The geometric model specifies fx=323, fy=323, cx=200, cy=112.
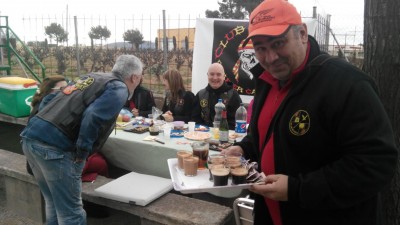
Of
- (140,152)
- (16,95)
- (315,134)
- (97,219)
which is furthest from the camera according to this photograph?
(16,95)

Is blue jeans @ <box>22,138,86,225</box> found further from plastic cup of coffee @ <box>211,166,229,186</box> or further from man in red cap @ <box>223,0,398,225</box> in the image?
man in red cap @ <box>223,0,398,225</box>

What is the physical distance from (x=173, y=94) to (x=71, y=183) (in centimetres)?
235

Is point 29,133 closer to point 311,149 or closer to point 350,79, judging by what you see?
point 311,149

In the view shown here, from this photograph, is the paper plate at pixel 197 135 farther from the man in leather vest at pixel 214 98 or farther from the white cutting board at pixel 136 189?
the man in leather vest at pixel 214 98

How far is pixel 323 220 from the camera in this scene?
125cm

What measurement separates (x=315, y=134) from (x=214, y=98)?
3036 mm

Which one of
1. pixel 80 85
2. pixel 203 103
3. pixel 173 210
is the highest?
pixel 80 85

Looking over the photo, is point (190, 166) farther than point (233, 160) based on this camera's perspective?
Yes

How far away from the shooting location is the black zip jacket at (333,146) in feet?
3.55

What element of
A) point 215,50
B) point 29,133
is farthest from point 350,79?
point 215,50

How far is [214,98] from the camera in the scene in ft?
13.8

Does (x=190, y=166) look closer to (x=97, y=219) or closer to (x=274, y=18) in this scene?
(x=274, y=18)

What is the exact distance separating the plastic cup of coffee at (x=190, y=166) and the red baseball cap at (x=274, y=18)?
2.93ft

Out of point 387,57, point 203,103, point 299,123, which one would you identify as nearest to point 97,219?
point 203,103
